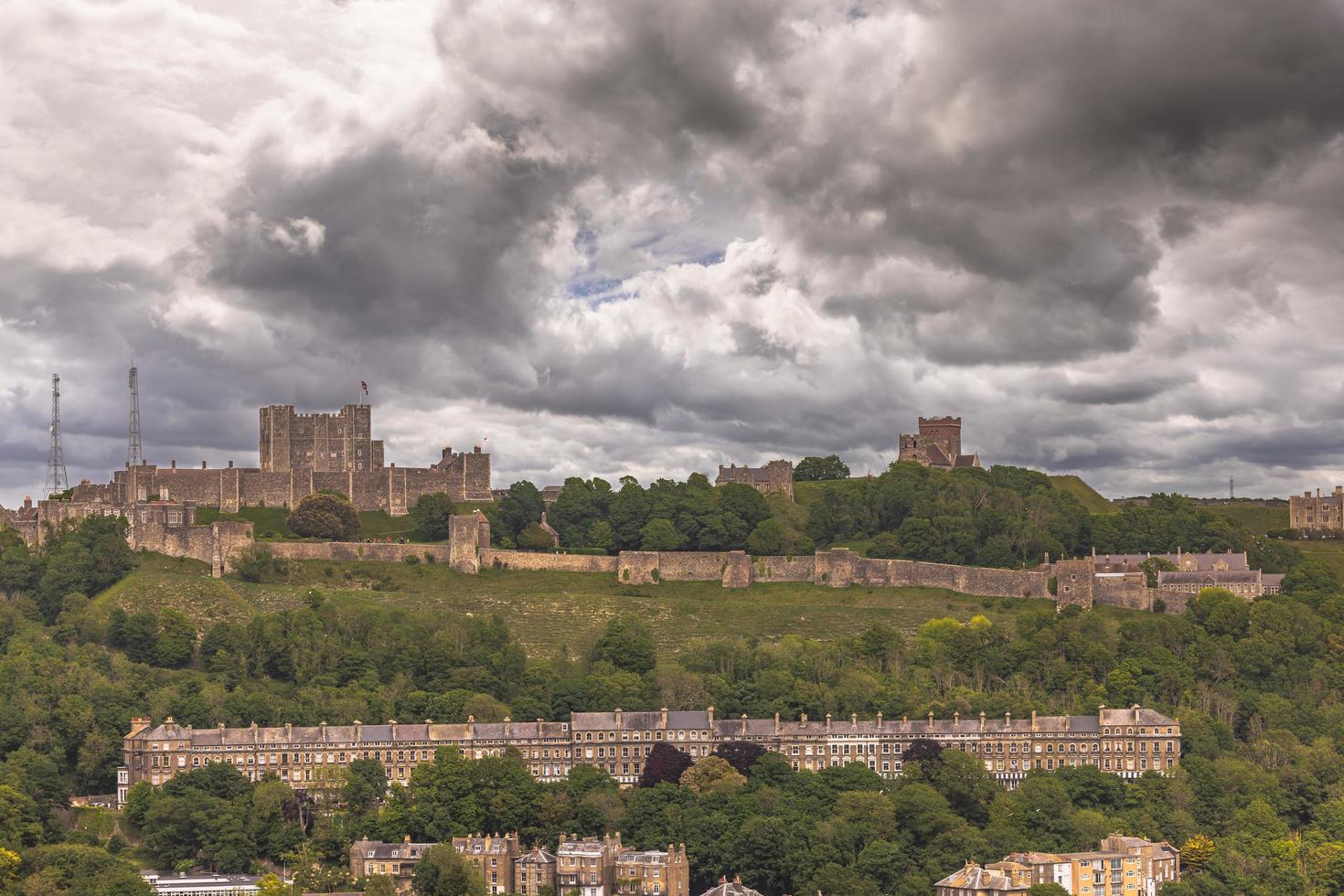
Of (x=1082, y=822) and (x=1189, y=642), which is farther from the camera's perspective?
(x=1189, y=642)

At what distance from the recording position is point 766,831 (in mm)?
78062

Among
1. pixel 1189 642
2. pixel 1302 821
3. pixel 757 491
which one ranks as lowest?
pixel 1302 821

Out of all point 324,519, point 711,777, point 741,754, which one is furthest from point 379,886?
point 324,519

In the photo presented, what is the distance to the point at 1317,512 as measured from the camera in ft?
433

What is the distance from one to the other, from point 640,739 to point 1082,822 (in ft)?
67.1

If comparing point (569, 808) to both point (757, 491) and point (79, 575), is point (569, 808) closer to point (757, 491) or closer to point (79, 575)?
point (79, 575)

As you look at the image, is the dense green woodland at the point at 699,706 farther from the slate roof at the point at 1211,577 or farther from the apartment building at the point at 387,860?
the slate roof at the point at 1211,577

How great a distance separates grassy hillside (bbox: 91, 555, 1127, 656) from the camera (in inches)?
4060

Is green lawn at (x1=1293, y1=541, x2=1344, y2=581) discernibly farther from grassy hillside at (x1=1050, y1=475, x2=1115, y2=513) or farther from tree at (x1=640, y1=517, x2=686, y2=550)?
tree at (x1=640, y1=517, x2=686, y2=550)

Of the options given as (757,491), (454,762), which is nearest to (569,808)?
(454,762)

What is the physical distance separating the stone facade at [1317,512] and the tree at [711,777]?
6195 cm

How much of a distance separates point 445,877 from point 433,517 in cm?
4771

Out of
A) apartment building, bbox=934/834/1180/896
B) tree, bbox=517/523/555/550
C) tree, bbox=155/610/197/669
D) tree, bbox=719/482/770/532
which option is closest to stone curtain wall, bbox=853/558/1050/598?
tree, bbox=719/482/770/532

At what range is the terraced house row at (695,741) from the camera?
8694cm
